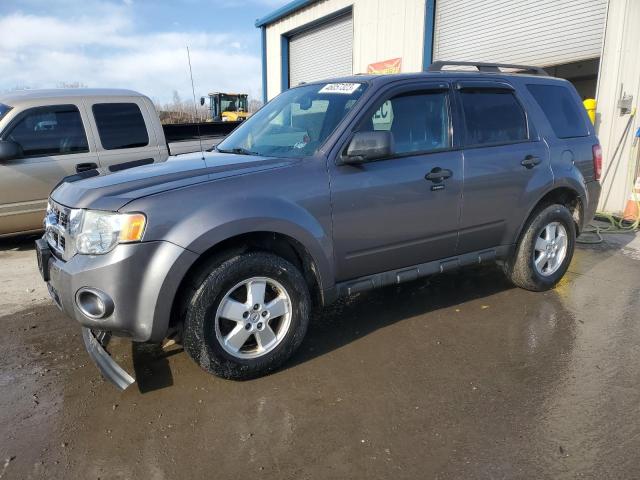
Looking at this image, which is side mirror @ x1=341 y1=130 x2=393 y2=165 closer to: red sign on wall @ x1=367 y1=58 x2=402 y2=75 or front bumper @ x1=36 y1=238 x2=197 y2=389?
front bumper @ x1=36 y1=238 x2=197 y2=389

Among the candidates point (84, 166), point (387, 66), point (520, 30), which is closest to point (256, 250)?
point (84, 166)

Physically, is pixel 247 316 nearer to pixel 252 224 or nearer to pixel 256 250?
pixel 256 250

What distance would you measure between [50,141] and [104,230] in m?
3.98

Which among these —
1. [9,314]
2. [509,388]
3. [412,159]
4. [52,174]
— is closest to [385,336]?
[509,388]

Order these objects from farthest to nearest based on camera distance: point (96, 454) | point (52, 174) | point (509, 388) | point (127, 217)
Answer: point (52, 174)
point (509, 388)
point (127, 217)
point (96, 454)

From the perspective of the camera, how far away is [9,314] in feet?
14.3

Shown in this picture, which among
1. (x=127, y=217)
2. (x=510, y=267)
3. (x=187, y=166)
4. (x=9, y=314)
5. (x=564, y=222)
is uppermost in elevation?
(x=187, y=166)

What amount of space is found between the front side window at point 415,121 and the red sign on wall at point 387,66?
28.2 feet

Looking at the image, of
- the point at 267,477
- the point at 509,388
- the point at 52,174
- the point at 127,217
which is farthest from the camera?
the point at 52,174

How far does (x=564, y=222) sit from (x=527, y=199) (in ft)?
2.10

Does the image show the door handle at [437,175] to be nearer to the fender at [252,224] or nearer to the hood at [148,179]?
the fender at [252,224]

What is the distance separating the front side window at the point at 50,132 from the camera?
19.2ft

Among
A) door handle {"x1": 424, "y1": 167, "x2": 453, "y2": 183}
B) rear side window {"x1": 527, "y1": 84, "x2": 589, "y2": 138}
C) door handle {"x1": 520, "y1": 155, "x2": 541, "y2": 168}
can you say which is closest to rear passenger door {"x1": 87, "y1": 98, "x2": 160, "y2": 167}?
door handle {"x1": 424, "y1": 167, "x2": 453, "y2": 183}

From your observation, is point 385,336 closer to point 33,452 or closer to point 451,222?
point 451,222
